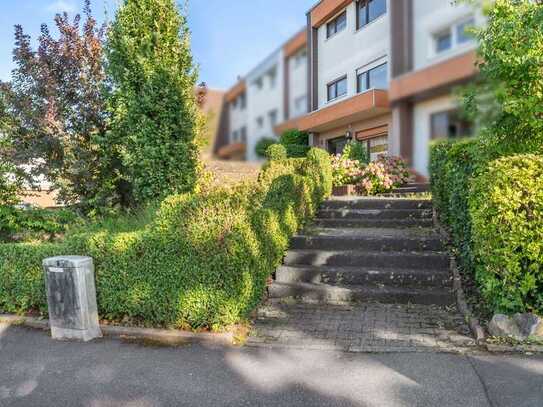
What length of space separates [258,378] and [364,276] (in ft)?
7.88

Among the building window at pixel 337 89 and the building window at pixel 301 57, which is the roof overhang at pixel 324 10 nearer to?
the building window at pixel 301 57

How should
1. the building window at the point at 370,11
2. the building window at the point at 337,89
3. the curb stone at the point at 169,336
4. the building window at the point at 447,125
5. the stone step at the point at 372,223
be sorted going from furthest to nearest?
the stone step at the point at 372,223 < the curb stone at the point at 169,336 < the building window at the point at 337,89 < the building window at the point at 370,11 < the building window at the point at 447,125

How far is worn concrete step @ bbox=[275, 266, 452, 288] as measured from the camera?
5.04 meters

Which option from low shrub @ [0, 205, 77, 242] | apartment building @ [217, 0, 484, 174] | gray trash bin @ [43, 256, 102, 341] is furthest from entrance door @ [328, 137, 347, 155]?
low shrub @ [0, 205, 77, 242]

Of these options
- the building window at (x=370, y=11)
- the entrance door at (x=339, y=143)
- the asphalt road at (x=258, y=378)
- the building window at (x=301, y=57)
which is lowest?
the asphalt road at (x=258, y=378)

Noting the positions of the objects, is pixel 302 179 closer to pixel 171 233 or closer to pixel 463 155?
pixel 463 155

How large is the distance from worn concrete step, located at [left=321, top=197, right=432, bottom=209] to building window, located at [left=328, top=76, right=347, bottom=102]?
4.06 m

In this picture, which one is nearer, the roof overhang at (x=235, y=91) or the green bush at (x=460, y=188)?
the green bush at (x=460, y=188)

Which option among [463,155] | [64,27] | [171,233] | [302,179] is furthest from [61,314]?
[64,27]

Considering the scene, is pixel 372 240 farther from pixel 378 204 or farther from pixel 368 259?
pixel 378 204

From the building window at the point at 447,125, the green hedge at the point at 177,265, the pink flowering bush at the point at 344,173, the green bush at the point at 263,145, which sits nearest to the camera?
the building window at the point at 447,125

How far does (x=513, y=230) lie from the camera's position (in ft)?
11.8

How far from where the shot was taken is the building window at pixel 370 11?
192 cm

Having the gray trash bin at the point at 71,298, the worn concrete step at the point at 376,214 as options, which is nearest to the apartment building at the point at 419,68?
the gray trash bin at the point at 71,298
